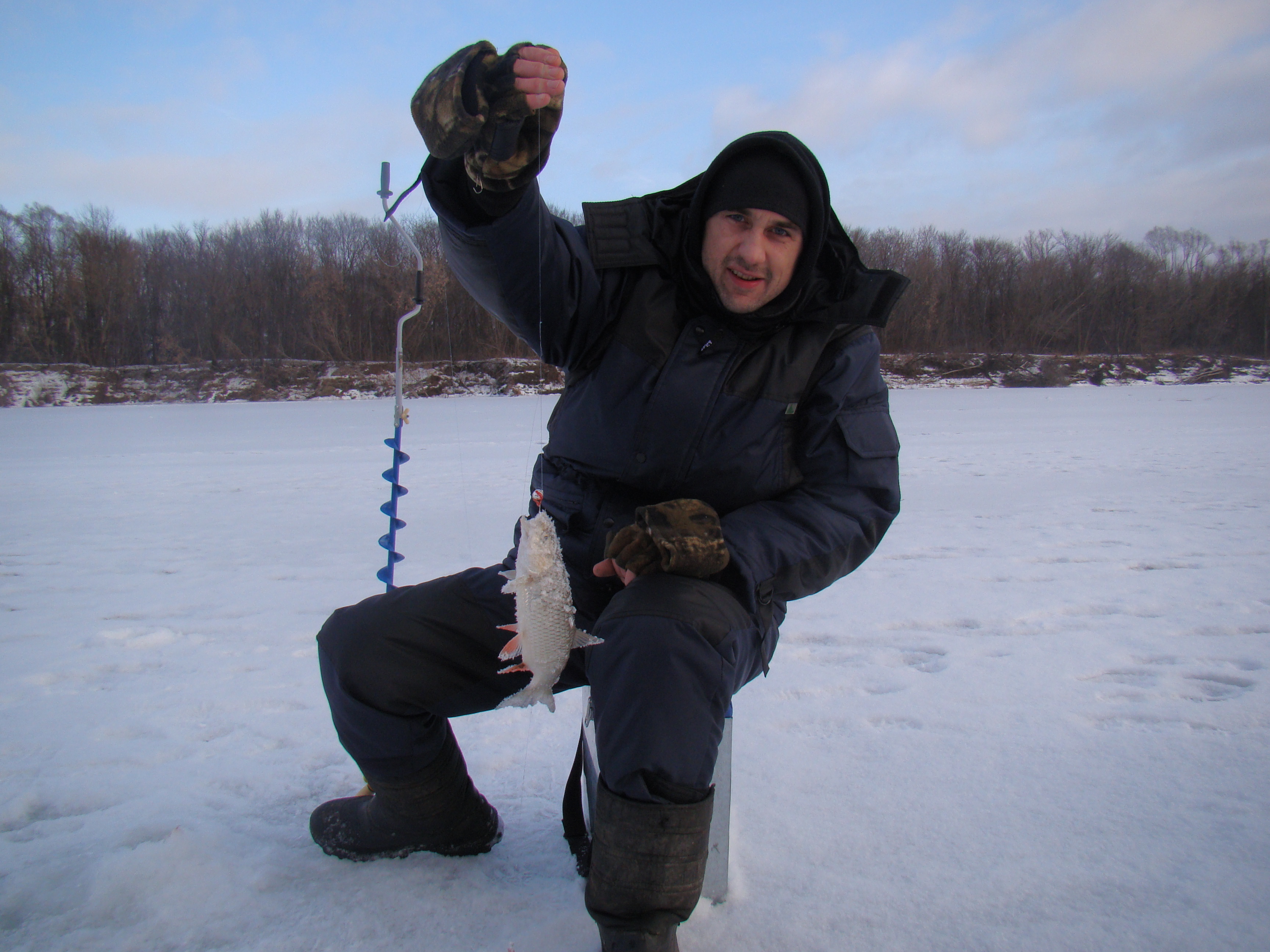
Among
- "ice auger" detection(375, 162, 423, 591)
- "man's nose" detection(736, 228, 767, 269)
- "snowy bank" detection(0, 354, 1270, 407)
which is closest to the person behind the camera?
"man's nose" detection(736, 228, 767, 269)

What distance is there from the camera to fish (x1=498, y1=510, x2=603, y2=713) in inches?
64.5

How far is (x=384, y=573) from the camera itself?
3.06 metres

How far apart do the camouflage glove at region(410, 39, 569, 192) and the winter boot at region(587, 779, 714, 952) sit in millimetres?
1383

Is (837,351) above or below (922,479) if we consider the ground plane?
above

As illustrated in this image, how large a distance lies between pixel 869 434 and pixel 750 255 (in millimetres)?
565

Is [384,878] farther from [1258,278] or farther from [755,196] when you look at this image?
[1258,278]

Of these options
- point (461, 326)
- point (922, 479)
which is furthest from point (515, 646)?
point (461, 326)

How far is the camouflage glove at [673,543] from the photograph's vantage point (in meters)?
1.61

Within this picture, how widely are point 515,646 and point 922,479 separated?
22.2 feet

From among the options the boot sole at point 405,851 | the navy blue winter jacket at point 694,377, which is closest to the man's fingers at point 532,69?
the navy blue winter jacket at point 694,377

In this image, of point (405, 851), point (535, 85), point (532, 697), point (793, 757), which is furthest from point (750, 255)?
point (405, 851)

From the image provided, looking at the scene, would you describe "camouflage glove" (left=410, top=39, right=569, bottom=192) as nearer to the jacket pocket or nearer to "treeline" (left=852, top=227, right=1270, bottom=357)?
the jacket pocket

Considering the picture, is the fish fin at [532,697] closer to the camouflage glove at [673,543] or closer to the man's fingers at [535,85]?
the camouflage glove at [673,543]

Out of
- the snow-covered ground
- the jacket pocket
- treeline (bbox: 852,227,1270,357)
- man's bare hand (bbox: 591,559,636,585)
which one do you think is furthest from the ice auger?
treeline (bbox: 852,227,1270,357)
